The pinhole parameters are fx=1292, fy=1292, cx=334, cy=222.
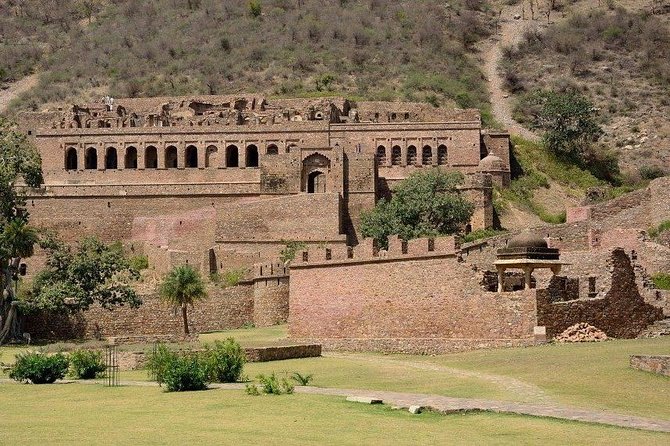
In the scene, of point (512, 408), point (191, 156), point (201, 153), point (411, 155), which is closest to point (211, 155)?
point (201, 153)

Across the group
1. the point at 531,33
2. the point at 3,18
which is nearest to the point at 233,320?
the point at 531,33

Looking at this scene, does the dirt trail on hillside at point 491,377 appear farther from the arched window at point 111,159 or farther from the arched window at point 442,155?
the arched window at point 111,159

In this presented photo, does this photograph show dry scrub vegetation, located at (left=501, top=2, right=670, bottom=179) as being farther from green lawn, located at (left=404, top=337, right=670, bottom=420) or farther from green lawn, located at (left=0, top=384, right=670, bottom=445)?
green lawn, located at (left=0, top=384, right=670, bottom=445)

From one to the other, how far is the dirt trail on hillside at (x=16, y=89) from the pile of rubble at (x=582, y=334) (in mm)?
76539

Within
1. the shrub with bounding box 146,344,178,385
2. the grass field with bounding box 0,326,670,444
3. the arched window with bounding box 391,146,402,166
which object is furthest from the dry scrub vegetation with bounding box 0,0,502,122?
the grass field with bounding box 0,326,670,444

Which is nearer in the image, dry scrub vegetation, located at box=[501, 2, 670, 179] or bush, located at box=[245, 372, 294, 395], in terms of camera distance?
bush, located at box=[245, 372, 294, 395]

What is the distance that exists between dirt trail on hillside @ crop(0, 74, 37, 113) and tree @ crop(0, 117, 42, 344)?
48.7 m

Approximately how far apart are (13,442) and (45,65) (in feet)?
312

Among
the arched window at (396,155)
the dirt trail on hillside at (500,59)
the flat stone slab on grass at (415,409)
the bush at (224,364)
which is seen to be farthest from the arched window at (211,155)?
the flat stone slab on grass at (415,409)

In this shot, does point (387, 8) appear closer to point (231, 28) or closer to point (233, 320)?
point (231, 28)

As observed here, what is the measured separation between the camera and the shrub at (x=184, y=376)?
Result: 24969 mm

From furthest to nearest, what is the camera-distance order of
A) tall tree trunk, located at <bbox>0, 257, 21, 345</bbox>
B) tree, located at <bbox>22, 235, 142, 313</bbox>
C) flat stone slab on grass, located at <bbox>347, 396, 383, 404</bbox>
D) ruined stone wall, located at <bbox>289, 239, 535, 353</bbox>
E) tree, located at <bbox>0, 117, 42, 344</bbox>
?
tree, located at <bbox>22, 235, 142, 313</bbox>
tree, located at <bbox>0, 117, 42, 344</bbox>
tall tree trunk, located at <bbox>0, 257, 21, 345</bbox>
ruined stone wall, located at <bbox>289, 239, 535, 353</bbox>
flat stone slab on grass, located at <bbox>347, 396, 383, 404</bbox>

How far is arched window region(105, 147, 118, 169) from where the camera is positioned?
69.4m

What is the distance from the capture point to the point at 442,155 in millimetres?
68125
